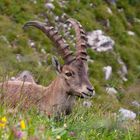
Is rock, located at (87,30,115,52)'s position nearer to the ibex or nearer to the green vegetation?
the green vegetation

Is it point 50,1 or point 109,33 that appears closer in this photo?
point 50,1

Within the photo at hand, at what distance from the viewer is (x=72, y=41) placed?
902 inches

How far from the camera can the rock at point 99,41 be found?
24469 mm

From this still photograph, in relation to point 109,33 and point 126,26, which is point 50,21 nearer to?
point 109,33

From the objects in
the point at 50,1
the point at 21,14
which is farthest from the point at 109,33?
the point at 21,14

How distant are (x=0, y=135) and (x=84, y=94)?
6.32m

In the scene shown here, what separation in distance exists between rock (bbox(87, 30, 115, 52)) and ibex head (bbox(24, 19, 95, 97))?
12.1 m

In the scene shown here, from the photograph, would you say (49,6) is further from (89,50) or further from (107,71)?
(107,71)

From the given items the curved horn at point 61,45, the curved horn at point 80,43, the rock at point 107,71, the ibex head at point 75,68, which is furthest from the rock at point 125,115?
the rock at point 107,71

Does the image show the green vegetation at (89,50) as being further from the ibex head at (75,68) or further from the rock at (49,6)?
the ibex head at (75,68)

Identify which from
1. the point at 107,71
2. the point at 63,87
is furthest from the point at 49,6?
the point at 63,87

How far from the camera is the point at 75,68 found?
11.6 meters

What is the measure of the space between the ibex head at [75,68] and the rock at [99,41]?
12127 millimetres

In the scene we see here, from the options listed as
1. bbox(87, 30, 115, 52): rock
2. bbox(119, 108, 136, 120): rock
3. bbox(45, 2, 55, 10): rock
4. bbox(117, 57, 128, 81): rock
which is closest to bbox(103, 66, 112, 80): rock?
bbox(117, 57, 128, 81): rock
